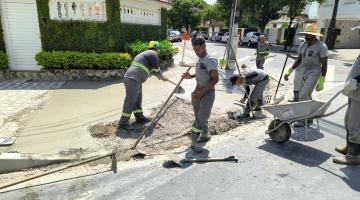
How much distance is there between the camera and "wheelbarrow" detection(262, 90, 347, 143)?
4855 millimetres

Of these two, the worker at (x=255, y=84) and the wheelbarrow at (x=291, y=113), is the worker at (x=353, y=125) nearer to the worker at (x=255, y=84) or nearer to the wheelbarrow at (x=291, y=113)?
the wheelbarrow at (x=291, y=113)

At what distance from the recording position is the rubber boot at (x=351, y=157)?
4.66 m

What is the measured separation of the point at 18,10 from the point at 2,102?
4.20 metres

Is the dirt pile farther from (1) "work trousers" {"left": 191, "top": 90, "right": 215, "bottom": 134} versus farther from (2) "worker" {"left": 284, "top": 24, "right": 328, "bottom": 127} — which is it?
(2) "worker" {"left": 284, "top": 24, "right": 328, "bottom": 127}

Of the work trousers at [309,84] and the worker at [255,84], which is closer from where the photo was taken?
the work trousers at [309,84]

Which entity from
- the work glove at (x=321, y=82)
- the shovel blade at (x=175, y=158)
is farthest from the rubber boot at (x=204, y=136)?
the work glove at (x=321, y=82)

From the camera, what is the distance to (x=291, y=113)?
5023 millimetres

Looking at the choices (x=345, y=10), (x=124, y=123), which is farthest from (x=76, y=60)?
(x=345, y=10)

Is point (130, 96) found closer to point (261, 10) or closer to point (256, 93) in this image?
point (256, 93)

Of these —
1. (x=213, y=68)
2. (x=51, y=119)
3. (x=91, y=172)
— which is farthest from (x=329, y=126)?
(x=51, y=119)

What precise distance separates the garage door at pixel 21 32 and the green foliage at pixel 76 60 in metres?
0.81

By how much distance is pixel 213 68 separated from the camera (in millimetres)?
4941

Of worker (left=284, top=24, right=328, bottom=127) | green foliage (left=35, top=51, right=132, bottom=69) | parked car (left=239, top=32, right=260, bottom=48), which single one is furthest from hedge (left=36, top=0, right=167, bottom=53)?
parked car (left=239, top=32, right=260, bottom=48)

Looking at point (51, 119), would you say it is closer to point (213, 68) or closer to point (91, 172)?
point (91, 172)
